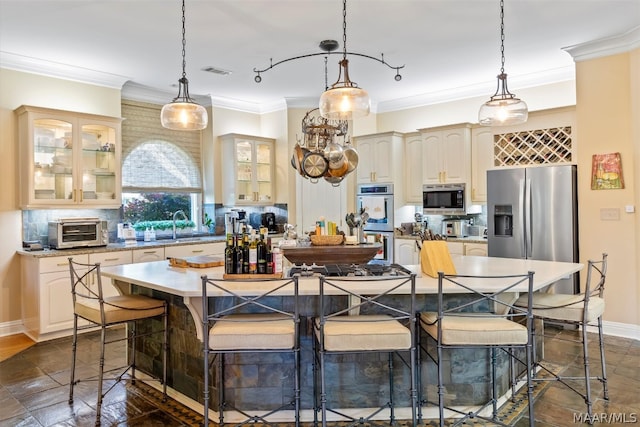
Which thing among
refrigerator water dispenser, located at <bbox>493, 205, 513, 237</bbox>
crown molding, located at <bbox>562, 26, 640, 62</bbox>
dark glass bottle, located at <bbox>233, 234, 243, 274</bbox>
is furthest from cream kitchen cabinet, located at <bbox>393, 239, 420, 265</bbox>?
dark glass bottle, located at <bbox>233, 234, 243, 274</bbox>

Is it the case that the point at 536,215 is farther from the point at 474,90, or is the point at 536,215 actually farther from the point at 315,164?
the point at 315,164

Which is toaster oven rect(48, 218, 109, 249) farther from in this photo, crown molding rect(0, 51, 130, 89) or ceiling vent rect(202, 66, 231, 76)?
ceiling vent rect(202, 66, 231, 76)

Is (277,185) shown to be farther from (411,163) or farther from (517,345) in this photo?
(517,345)

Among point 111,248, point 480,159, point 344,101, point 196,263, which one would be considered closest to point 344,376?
point 196,263

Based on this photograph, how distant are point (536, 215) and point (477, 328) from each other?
2881 mm

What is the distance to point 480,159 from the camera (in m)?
5.52

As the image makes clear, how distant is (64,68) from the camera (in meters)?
4.81

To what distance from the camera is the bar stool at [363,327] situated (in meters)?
2.28

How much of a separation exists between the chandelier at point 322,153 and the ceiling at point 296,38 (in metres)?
0.88


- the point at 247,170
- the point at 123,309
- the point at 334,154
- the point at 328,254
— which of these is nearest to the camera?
the point at 123,309

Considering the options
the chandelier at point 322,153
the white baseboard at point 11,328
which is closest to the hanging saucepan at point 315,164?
the chandelier at point 322,153

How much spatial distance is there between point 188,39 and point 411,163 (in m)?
3.48

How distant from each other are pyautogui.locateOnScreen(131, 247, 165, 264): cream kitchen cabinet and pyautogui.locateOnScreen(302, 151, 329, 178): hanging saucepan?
2.16m

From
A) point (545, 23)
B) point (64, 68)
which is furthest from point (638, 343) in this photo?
Result: point (64, 68)
